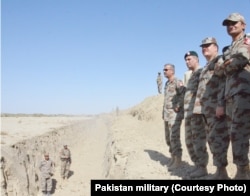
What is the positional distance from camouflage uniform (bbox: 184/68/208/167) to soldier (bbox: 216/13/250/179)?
933 mm

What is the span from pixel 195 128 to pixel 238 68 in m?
→ 1.38

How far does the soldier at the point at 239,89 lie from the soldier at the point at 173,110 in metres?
2.09

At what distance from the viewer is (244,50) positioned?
12.1ft

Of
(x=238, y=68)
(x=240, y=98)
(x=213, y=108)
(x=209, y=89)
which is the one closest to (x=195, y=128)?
(x=213, y=108)

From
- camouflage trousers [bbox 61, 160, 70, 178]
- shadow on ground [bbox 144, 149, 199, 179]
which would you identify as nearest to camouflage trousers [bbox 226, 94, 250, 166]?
shadow on ground [bbox 144, 149, 199, 179]

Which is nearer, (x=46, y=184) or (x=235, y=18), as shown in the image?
(x=235, y=18)

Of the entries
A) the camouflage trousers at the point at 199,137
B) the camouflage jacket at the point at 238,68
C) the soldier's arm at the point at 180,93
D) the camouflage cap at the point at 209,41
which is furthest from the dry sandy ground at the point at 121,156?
the camouflage cap at the point at 209,41

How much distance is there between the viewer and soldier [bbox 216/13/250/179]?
12.0 ft

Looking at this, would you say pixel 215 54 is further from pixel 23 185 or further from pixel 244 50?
pixel 23 185

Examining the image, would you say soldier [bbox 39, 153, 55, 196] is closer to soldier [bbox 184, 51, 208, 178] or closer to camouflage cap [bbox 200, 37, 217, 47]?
soldier [bbox 184, 51, 208, 178]

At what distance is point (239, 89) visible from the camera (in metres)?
3.68

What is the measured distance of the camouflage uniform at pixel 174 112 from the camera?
594 centimetres
